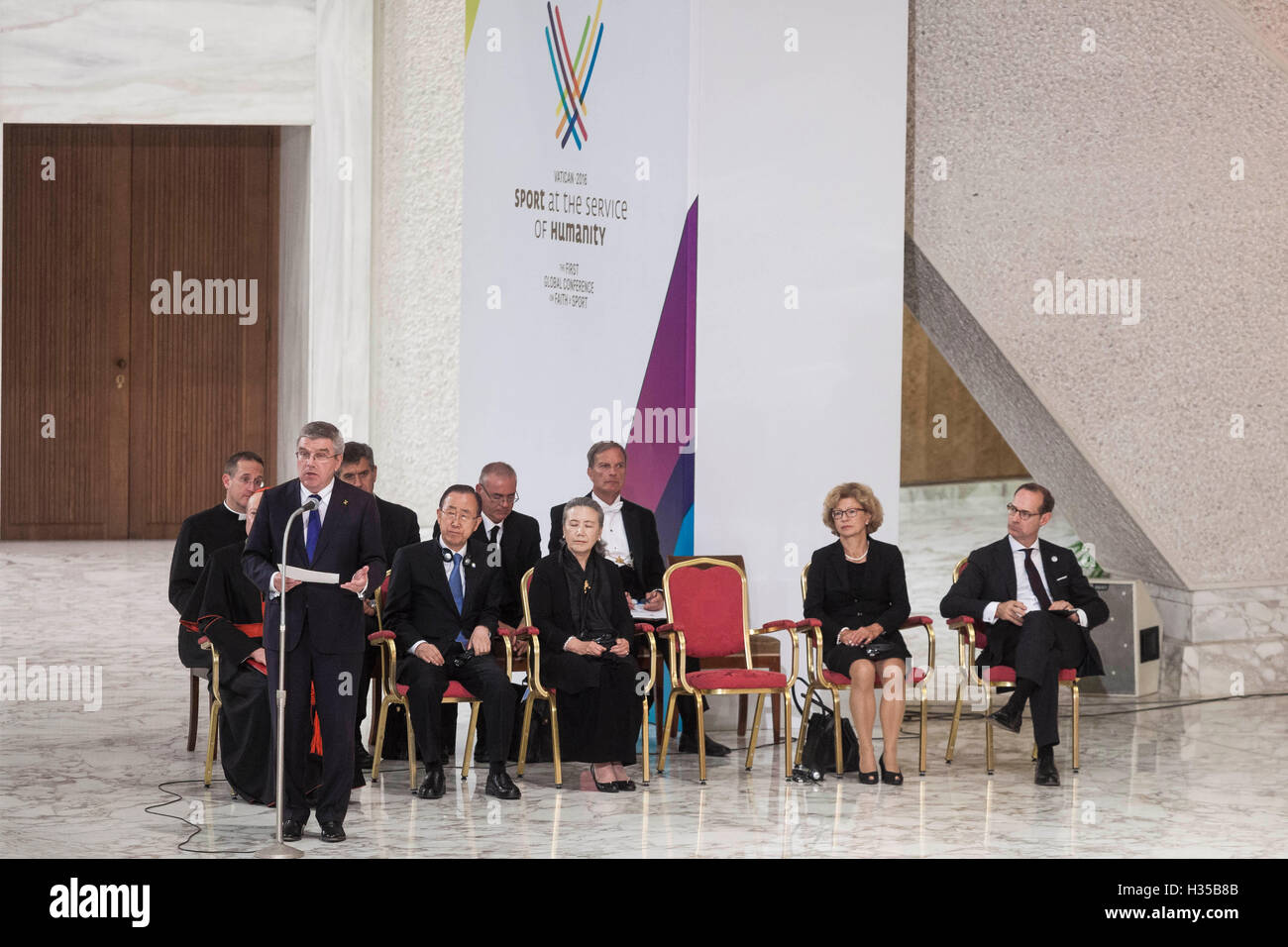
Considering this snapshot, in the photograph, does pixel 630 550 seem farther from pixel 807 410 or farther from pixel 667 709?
pixel 807 410

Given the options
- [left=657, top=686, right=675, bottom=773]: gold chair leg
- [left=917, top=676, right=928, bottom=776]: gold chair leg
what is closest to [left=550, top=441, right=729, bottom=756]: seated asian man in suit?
[left=657, top=686, right=675, bottom=773]: gold chair leg

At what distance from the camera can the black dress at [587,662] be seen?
18.7 feet

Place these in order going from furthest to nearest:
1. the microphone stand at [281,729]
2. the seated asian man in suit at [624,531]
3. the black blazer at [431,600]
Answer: the seated asian man in suit at [624,531] < the black blazer at [431,600] < the microphone stand at [281,729]

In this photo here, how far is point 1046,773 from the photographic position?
5832mm

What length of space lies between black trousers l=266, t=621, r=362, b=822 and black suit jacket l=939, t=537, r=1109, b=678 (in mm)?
2479

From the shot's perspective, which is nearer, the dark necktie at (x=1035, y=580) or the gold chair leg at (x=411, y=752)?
the gold chair leg at (x=411, y=752)

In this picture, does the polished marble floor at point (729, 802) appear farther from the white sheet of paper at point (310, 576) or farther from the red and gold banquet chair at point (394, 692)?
the white sheet of paper at point (310, 576)

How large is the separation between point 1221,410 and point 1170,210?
3.31 feet

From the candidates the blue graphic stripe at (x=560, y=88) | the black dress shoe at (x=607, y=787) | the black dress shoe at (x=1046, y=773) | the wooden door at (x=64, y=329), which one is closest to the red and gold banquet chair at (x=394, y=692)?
the black dress shoe at (x=607, y=787)

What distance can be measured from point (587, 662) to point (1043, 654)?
5.71 ft

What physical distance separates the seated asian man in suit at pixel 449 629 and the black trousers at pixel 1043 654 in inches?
77.2

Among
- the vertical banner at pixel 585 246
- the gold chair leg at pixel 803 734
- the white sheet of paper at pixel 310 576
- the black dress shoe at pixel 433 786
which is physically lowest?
the black dress shoe at pixel 433 786

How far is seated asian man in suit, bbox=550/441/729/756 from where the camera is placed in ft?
20.1
